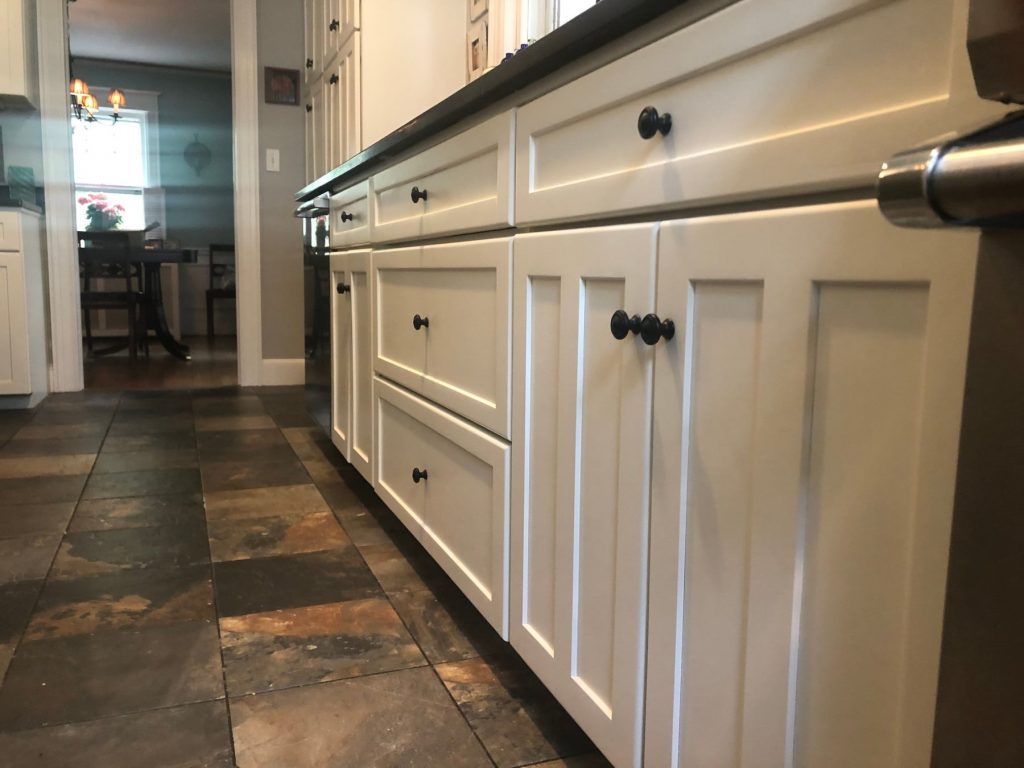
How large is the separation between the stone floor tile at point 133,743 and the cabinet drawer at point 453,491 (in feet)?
1.40

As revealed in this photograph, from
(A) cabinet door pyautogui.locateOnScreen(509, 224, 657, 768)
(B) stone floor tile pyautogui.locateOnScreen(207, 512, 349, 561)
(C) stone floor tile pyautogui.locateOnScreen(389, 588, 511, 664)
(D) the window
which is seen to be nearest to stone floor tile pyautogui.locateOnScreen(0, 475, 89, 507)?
(B) stone floor tile pyautogui.locateOnScreen(207, 512, 349, 561)

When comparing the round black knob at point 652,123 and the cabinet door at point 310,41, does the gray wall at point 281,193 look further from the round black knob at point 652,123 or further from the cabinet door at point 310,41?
the round black knob at point 652,123

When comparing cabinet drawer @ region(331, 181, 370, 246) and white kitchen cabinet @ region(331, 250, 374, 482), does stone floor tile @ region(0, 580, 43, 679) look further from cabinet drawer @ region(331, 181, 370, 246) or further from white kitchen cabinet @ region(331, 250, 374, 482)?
cabinet drawer @ region(331, 181, 370, 246)

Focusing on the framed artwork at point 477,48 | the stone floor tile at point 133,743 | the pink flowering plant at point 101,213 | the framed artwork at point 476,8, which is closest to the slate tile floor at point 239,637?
the stone floor tile at point 133,743

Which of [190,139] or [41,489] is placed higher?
[190,139]

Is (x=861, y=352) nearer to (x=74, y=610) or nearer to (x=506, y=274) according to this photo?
(x=506, y=274)

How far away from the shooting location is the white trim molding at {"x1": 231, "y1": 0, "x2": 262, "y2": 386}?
416cm

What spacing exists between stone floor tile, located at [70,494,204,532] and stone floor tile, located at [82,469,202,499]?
5 centimetres

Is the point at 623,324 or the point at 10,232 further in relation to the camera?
the point at 10,232

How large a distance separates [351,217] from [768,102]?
1.73 meters

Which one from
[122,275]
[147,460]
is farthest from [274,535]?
[122,275]

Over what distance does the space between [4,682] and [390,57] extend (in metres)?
2.43

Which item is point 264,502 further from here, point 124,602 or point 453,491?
point 453,491

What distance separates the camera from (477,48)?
9.24 ft
